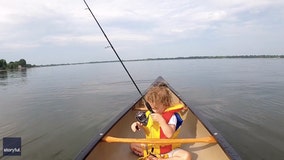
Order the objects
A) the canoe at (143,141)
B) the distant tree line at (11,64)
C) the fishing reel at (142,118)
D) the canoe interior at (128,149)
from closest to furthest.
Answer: the fishing reel at (142,118)
the canoe at (143,141)
the canoe interior at (128,149)
the distant tree line at (11,64)

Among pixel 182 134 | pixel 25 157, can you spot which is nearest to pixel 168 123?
A: pixel 182 134

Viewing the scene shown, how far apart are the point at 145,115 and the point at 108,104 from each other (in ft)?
30.6

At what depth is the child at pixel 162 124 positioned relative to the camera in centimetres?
366

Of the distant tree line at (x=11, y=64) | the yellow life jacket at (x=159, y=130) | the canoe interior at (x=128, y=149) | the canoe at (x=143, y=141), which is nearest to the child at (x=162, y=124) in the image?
the yellow life jacket at (x=159, y=130)

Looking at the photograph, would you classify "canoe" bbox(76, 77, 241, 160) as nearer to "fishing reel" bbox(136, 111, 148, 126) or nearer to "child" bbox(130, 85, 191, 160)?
"child" bbox(130, 85, 191, 160)

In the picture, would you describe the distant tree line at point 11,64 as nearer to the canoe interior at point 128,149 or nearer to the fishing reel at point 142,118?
the canoe interior at point 128,149

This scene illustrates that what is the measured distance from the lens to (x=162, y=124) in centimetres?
362

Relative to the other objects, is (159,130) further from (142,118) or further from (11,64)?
(11,64)

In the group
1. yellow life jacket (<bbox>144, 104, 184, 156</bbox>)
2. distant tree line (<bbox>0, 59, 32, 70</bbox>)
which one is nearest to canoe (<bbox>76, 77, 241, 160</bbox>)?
yellow life jacket (<bbox>144, 104, 184, 156</bbox>)

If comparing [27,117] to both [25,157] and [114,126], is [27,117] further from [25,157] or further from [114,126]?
[114,126]

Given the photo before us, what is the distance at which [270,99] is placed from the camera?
12.4 metres

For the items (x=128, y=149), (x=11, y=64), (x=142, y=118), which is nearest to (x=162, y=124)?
(x=142, y=118)

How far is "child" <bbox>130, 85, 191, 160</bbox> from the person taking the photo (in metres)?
3.66

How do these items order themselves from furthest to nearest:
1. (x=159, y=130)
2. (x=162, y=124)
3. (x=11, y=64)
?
(x=11, y=64), (x=159, y=130), (x=162, y=124)
